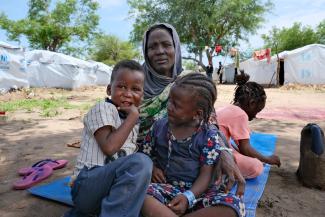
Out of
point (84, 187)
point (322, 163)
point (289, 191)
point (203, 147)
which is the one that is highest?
point (203, 147)

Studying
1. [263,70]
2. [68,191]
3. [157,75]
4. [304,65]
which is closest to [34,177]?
[68,191]

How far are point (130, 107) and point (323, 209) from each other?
1.65 meters

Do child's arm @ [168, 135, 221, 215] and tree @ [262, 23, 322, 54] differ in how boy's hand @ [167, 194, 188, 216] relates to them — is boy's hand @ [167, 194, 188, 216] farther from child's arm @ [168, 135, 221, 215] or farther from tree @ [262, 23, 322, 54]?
tree @ [262, 23, 322, 54]

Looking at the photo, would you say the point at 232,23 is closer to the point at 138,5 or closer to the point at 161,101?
the point at 138,5

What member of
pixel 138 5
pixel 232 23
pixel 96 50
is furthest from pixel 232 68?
pixel 96 50

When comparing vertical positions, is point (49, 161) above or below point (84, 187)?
below

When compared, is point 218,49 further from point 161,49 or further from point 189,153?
point 189,153

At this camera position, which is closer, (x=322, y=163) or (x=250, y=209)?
(x=250, y=209)

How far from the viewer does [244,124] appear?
8.70ft

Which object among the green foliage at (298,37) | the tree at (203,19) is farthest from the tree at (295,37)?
the tree at (203,19)

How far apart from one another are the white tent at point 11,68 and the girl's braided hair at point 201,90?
10.5 meters

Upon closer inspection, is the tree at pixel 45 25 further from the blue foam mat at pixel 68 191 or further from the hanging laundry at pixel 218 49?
the blue foam mat at pixel 68 191

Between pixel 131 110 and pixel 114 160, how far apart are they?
0.29 m

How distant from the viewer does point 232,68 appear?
2661 centimetres
